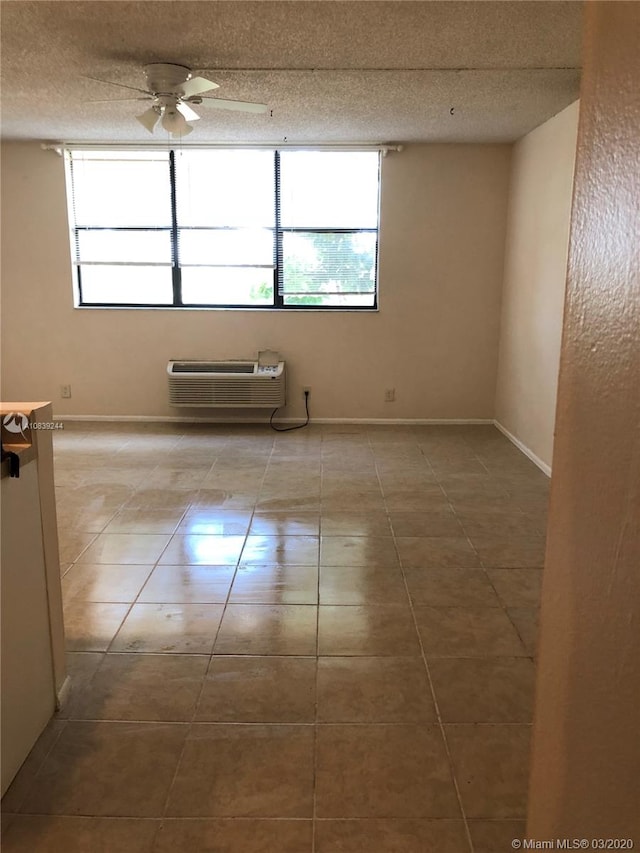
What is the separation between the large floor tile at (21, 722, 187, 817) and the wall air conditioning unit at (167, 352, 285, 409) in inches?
157

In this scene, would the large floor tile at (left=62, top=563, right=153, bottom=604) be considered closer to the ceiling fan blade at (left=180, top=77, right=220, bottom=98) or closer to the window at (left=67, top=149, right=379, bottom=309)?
the ceiling fan blade at (left=180, top=77, right=220, bottom=98)

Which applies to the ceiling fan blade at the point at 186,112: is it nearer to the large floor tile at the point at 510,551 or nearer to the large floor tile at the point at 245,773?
the large floor tile at the point at 510,551

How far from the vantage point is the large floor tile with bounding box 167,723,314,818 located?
1.70 meters

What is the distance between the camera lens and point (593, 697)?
31.5 inches

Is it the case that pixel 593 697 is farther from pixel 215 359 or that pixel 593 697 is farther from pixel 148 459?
pixel 215 359

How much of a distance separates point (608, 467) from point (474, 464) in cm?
417

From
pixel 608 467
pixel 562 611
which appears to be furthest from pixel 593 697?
pixel 608 467

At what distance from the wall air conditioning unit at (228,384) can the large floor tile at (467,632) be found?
3399 millimetres

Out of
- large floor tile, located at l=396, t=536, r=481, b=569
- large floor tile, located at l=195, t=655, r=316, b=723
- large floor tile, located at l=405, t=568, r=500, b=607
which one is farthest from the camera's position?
large floor tile, located at l=396, t=536, r=481, b=569

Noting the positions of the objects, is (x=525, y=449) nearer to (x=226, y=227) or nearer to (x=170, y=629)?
(x=226, y=227)

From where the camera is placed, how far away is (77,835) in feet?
5.29

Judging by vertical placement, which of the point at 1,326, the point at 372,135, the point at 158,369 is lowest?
the point at 158,369

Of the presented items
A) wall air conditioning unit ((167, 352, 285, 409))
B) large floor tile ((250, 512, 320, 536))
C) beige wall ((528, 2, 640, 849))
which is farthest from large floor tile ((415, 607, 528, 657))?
wall air conditioning unit ((167, 352, 285, 409))

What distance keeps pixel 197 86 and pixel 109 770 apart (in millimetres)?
3049
